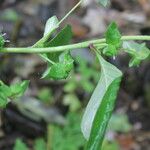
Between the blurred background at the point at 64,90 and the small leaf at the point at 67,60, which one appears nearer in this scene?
the small leaf at the point at 67,60

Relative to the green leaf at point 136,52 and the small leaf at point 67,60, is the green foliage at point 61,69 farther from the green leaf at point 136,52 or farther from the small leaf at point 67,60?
the green leaf at point 136,52

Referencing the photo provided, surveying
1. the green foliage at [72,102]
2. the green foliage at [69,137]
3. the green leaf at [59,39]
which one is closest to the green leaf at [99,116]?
the green leaf at [59,39]

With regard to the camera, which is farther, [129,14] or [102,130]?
[129,14]

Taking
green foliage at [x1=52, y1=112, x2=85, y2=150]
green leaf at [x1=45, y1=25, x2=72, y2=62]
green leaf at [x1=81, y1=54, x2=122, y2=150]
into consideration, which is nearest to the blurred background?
green foliage at [x1=52, y1=112, x2=85, y2=150]

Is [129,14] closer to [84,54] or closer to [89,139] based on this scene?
[84,54]

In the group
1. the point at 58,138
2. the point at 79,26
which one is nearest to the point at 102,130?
the point at 58,138

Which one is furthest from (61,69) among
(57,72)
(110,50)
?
(110,50)
